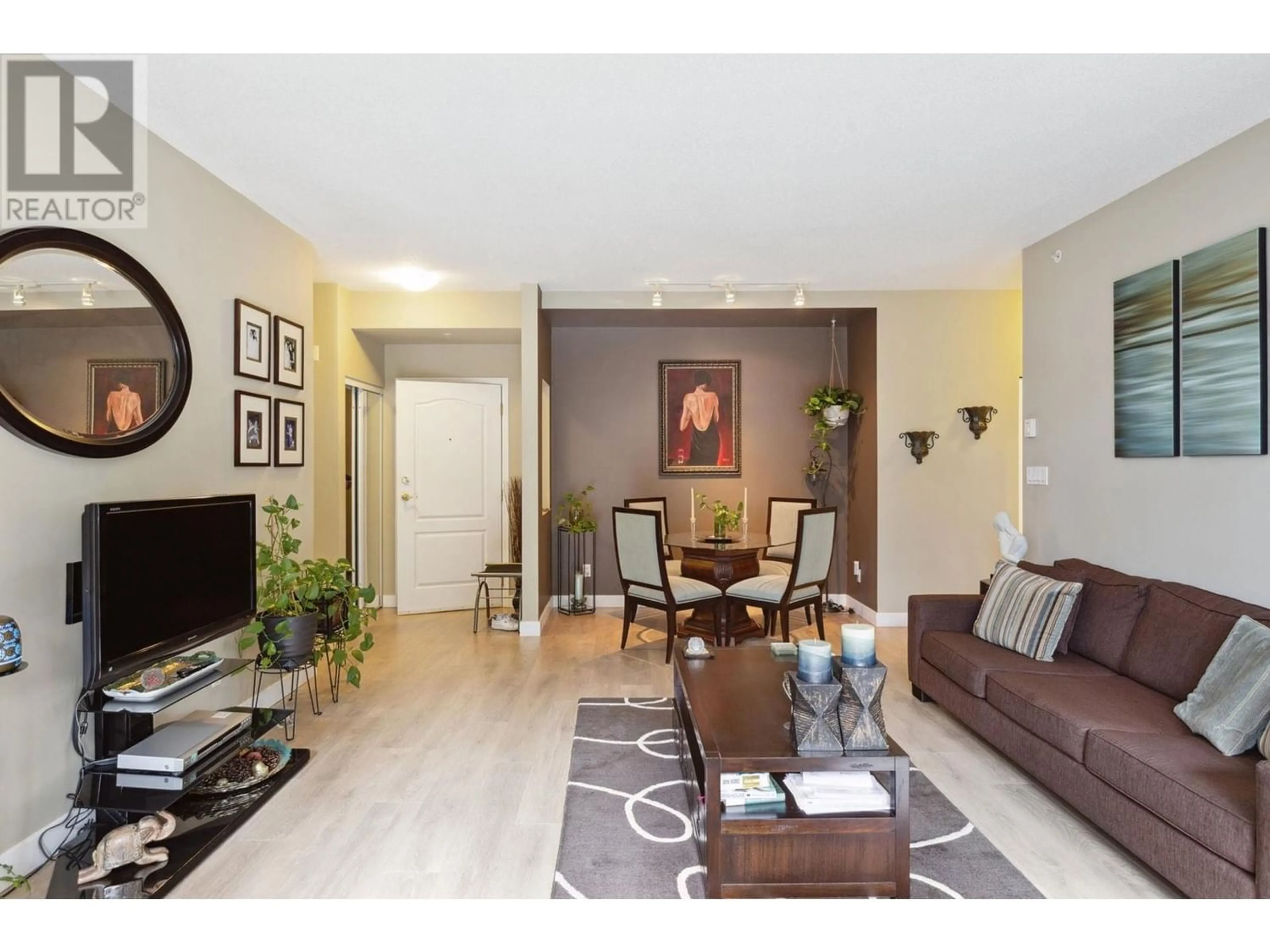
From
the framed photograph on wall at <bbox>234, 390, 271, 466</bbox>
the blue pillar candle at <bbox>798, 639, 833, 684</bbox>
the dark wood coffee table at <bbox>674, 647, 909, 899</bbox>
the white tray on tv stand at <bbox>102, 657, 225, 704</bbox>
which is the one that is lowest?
the dark wood coffee table at <bbox>674, 647, 909, 899</bbox>

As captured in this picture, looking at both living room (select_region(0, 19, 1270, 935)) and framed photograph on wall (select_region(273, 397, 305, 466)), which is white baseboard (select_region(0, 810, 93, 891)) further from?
framed photograph on wall (select_region(273, 397, 305, 466))

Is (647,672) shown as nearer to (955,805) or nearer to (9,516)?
(955,805)

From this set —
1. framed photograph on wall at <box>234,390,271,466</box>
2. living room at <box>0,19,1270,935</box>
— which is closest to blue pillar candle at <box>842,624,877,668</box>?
living room at <box>0,19,1270,935</box>

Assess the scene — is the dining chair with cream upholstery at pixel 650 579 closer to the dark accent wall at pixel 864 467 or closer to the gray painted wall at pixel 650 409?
the gray painted wall at pixel 650 409

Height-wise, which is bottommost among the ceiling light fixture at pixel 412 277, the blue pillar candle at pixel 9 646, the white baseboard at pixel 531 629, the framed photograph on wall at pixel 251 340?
the white baseboard at pixel 531 629

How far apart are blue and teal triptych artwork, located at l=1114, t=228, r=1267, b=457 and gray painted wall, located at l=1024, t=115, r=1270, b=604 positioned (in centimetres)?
7

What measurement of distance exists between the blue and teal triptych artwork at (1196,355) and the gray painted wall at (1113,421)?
71mm

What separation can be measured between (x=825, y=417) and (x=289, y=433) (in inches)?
157

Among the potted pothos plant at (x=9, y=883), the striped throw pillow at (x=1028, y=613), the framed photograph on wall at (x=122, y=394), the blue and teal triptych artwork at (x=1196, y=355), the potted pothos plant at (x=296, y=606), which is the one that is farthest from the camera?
the potted pothos plant at (x=296, y=606)

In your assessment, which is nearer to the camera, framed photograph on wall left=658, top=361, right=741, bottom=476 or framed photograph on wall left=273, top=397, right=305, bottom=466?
framed photograph on wall left=273, top=397, right=305, bottom=466

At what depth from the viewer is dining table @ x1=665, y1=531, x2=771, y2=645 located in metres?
4.61

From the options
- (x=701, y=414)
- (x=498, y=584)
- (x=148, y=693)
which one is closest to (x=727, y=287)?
(x=701, y=414)

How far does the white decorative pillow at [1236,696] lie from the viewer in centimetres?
194

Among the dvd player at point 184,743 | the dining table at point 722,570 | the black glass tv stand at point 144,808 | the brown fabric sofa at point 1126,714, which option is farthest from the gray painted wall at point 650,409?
the black glass tv stand at point 144,808
